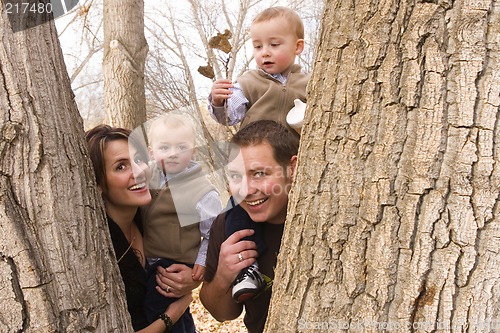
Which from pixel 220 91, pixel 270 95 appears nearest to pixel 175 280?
pixel 220 91

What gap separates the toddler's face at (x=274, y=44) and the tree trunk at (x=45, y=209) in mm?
1357

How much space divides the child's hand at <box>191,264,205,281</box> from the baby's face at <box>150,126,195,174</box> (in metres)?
0.57

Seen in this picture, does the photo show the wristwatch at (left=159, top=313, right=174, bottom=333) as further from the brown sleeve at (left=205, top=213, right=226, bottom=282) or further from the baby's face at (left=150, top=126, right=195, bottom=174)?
the baby's face at (left=150, top=126, right=195, bottom=174)

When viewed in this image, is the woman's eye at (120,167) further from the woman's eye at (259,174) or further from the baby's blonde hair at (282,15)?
the baby's blonde hair at (282,15)

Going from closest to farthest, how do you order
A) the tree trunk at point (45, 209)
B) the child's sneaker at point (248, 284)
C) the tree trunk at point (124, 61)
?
the tree trunk at point (45, 209)
the child's sneaker at point (248, 284)
the tree trunk at point (124, 61)

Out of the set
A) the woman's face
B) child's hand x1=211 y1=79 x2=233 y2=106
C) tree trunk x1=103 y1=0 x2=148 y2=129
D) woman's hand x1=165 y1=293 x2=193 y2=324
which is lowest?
woman's hand x1=165 y1=293 x2=193 y2=324

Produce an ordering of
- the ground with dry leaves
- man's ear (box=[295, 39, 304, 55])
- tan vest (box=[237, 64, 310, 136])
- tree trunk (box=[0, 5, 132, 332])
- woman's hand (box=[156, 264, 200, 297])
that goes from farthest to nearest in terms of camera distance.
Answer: the ground with dry leaves
man's ear (box=[295, 39, 304, 55])
tan vest (box=[237, 64, 310, 136])
woman's hand (box=[156, 264, 200, 297])
tree trunk (box=[0, 5, 132, 332])

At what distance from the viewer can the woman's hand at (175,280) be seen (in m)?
2.58

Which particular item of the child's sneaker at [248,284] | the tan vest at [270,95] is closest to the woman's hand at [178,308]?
the child's sneaker at [248,284]

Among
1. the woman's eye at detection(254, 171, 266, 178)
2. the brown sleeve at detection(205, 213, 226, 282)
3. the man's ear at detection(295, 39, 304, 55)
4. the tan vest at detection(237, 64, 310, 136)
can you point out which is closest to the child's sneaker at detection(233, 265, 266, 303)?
the brown sleeve at detection(205, 213, 226, 282)

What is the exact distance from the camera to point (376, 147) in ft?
4.42

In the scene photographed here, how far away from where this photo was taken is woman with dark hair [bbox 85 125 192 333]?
2.44 metres

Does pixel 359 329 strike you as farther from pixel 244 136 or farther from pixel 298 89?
pixel 298 89

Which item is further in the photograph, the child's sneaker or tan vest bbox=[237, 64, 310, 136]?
tan vest bbox=[237, 64, 310, 136]
